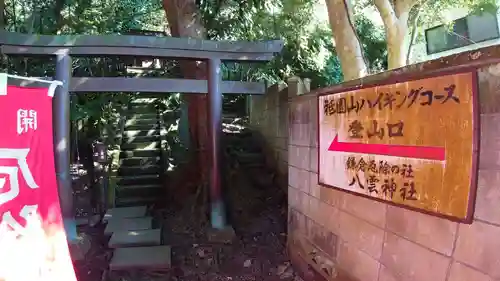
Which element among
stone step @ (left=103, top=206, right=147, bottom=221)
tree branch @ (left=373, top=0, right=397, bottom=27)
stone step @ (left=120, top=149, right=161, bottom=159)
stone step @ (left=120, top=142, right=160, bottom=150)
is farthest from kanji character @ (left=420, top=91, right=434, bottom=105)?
stone step @ (left=120, top=142, right=160, bottom=150)

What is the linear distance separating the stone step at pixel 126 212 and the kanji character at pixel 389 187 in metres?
4.80

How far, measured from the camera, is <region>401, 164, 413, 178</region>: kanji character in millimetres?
2631

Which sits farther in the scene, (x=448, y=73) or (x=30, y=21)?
(x=30, y=21)

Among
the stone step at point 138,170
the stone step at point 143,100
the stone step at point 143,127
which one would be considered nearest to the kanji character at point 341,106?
the stone step at point 138,170

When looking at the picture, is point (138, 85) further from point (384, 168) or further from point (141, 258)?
point (384, 168)

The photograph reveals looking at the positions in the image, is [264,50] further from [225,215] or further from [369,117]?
[369,117]

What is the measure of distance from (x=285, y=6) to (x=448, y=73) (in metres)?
6.39

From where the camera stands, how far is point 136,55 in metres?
5.76

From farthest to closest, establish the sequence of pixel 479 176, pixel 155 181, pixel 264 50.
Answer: pixel 155 181, pixel 264 50, pixel 479 176

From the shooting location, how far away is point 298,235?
486 centimetres

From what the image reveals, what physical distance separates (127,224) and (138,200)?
5.01 ft

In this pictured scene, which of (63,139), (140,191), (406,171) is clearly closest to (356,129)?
(406,171)

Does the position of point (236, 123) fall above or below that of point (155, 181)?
above

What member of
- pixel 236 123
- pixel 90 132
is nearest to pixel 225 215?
pixel 236 123
